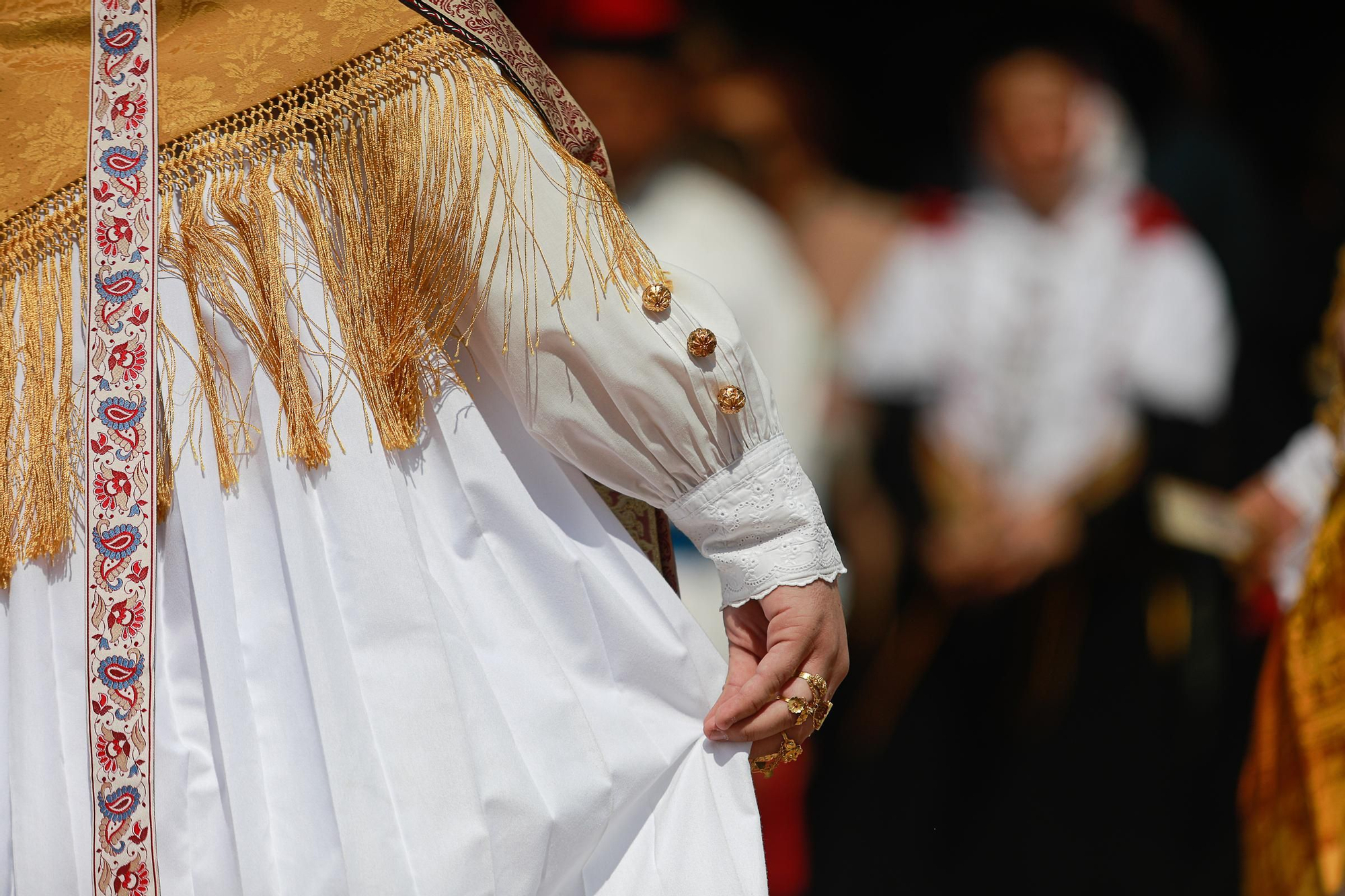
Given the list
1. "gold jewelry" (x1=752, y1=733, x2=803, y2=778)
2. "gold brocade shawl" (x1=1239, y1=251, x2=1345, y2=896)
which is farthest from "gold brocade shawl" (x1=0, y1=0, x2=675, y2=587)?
"gold brocade shawl" (x1=1239, y1=251, x2=1345, y2=896)

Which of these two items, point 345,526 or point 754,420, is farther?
point 754,420

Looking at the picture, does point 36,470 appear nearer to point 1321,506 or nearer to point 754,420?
point 754,420

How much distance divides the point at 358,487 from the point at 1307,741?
6.26 ft

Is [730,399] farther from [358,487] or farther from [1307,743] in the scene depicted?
[1307,743]

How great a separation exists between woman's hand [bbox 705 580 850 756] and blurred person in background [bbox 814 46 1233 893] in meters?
2.45

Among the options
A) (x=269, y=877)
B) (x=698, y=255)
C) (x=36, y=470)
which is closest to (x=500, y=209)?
(x=36, y=470)

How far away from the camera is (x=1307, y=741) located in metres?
2.29

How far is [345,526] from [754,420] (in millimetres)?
357

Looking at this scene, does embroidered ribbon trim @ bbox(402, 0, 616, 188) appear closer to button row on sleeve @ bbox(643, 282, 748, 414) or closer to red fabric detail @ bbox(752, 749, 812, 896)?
button row on sleeve @ bbox(643, 282, 748, 414)

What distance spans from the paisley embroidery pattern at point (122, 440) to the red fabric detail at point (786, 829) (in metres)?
2.64

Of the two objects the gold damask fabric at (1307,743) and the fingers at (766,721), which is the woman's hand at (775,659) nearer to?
the fingers at (766,721)

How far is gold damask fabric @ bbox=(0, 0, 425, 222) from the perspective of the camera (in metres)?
1.06

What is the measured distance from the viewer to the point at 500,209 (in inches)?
43.4

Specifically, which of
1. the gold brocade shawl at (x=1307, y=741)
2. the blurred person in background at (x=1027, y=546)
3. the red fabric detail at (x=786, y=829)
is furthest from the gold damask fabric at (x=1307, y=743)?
the red fabric detail at (x=786, y=829)
